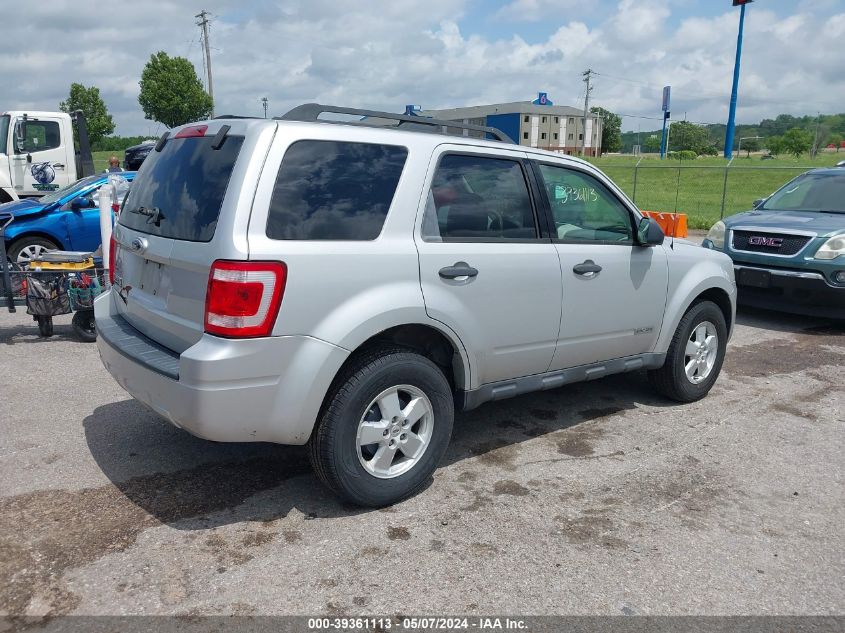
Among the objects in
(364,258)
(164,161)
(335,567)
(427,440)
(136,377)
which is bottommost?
(335,567)

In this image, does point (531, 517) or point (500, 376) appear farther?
point (500, 376)

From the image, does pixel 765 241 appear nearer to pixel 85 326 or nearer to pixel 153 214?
pixel 153 214

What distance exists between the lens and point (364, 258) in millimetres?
3391

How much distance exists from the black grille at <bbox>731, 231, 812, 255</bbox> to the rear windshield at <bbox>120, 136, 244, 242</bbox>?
7086 millimetres

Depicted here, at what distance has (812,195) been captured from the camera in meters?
9.37

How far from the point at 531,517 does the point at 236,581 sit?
1482 millimetres

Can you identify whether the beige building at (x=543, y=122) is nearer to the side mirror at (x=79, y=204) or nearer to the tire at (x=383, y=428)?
the side mirror at (x=79, y=204)

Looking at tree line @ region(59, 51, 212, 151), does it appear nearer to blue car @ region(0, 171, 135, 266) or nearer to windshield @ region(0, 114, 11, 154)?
windshield @ region(0, 114, 11, 154)

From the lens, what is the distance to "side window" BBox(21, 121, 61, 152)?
14383 millimetres

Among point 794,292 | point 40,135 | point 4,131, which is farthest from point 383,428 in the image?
point 4,131

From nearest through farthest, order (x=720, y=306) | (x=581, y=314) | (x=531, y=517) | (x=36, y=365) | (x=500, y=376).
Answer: (x=531, y=517) → (x=500, y=376) → (x=581, y=314) → (x=720, y=306) → (x=36, y=365)

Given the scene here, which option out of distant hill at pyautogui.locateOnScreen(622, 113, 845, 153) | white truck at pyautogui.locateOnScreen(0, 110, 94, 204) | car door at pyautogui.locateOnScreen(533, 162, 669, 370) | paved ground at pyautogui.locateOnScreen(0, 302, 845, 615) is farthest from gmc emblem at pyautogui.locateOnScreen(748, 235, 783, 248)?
distant hill at pyautogui.locateOnScreen(622, 113, 845, 153)

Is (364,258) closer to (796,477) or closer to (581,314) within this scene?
(581,314)

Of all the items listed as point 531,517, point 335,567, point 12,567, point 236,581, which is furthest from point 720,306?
point 12,567
